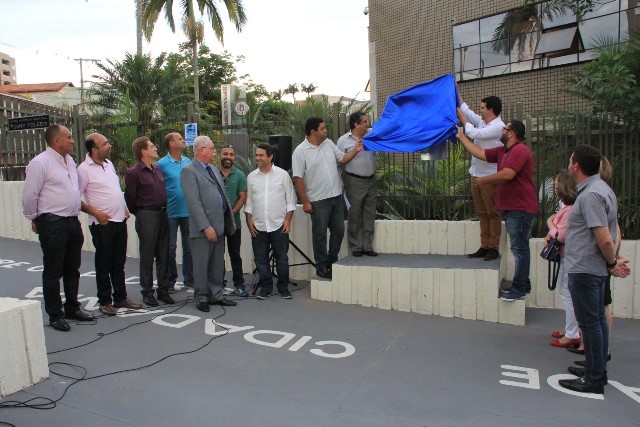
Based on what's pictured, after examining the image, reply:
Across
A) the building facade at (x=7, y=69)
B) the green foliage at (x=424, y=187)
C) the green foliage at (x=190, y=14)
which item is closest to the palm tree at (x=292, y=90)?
the green foliage at (x=190, y=14)

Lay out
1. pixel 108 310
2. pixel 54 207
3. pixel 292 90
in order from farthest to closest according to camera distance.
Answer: pixel 292 90, pixel 108 310, pixel 54 207

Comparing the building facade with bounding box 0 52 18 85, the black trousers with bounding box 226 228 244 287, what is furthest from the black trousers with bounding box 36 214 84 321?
the building facade with bounding box 0 52 18 85

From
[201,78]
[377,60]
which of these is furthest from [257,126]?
[201,78]

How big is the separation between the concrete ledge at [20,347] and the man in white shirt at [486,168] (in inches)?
171

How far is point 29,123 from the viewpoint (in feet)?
33.8

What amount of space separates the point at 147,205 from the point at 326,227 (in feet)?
6.63

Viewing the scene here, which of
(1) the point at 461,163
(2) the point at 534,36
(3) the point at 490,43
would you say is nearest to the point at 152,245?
(1) the point at 461,163

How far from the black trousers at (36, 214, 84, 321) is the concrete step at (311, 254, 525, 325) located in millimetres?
2607

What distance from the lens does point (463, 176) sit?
6.99 m

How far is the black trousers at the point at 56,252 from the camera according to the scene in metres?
4.89

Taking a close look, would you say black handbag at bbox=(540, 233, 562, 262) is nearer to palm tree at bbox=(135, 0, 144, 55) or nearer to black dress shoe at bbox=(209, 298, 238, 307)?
black dress shoe at bbox=(209, 298, 238, 307)

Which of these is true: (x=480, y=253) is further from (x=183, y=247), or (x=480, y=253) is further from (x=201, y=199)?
(x=183, y=247)

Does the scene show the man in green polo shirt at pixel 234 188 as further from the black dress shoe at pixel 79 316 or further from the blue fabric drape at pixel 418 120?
the black dress shoe at pixel 79 316

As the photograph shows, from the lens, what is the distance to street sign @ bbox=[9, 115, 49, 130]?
10.0 meters
